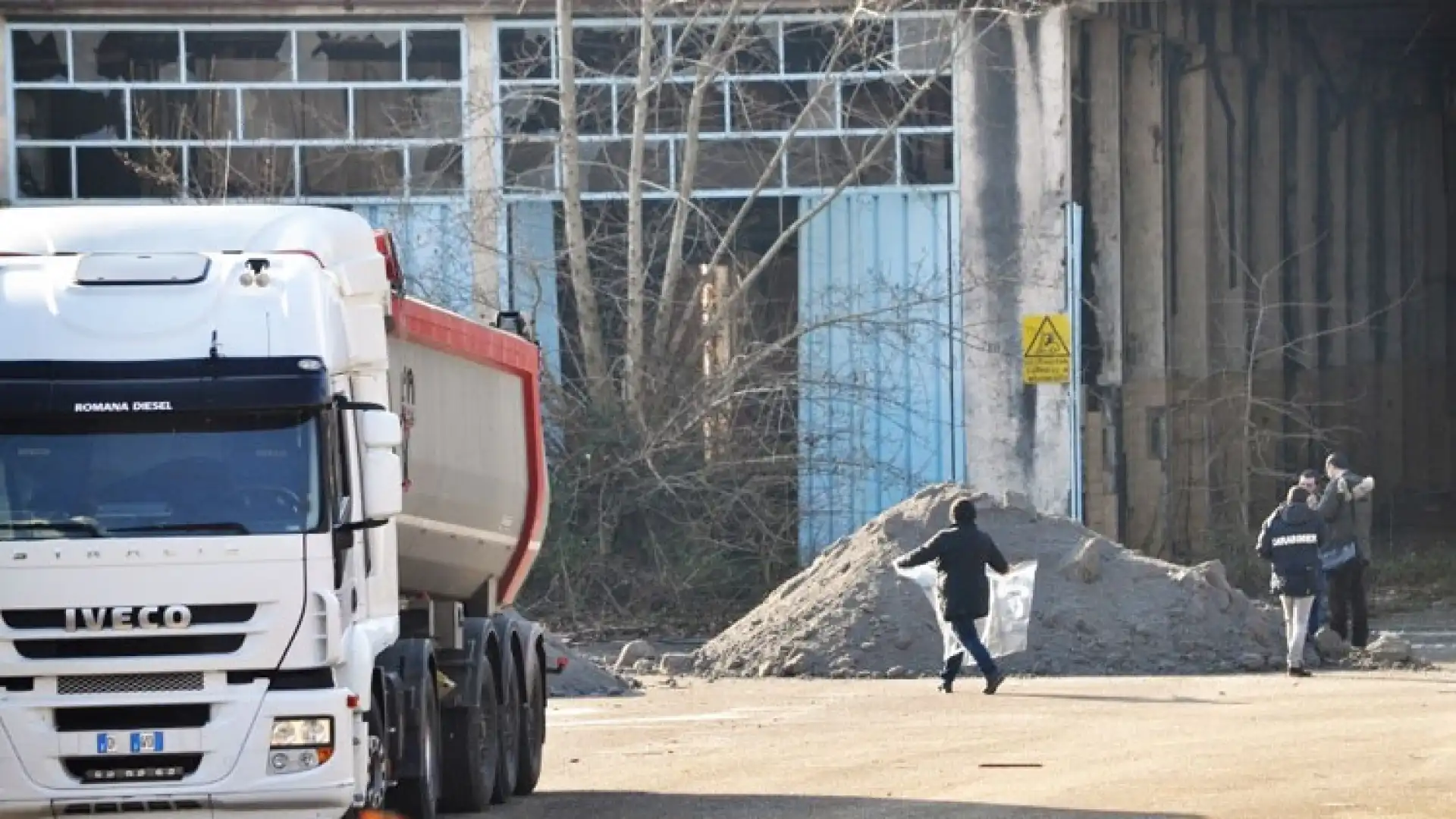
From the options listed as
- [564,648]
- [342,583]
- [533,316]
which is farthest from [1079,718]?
[533,316]

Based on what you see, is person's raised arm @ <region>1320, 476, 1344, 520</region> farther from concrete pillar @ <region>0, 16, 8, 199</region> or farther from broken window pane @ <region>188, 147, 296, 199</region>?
concrete pillar @ <region>0, 16, 8, 199</region>

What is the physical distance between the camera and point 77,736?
37.6 feet

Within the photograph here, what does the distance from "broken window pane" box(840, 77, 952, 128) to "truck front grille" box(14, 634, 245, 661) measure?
20.1 meters

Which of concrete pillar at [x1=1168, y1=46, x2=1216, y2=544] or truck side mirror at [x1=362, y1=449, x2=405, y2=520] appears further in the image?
concrete pillar at [x1=1168, y1=46, x2=1216, y2=544]

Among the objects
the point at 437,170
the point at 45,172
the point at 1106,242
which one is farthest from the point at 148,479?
the point at 1106,242

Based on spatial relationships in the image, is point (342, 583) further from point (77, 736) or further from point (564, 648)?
point (564, 648)

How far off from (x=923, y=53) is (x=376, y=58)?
6602 mm

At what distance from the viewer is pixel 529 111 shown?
31359 millimetres

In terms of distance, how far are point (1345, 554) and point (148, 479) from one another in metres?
15.3

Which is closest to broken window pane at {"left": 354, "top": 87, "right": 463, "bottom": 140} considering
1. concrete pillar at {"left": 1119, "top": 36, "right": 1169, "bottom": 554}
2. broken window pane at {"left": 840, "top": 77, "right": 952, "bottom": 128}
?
broken window pane at {"left": 840, "top": 77, "right": 952, "bottom": 128}

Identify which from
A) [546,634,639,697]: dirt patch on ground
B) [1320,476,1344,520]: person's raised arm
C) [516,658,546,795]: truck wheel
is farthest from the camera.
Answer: [1320,476,1344,520]: person's raised arm

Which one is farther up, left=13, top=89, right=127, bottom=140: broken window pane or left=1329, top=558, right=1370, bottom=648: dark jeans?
left=13, top=89, right=127, bottom=140: broken window pane

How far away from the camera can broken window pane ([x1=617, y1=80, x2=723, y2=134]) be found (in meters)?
31.2

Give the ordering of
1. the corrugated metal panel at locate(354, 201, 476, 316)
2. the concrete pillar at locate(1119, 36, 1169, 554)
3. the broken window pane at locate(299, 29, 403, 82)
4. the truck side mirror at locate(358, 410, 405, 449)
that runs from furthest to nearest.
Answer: the concrete pillar at locate(1119, 36, 1169, 554) → the broken window pane at locate(299, 29, 403, 82) → the corrugated metal panel at locate(354, 201, 476, 316) → the truck side mirror at locate(358, 410, 405, 449)
